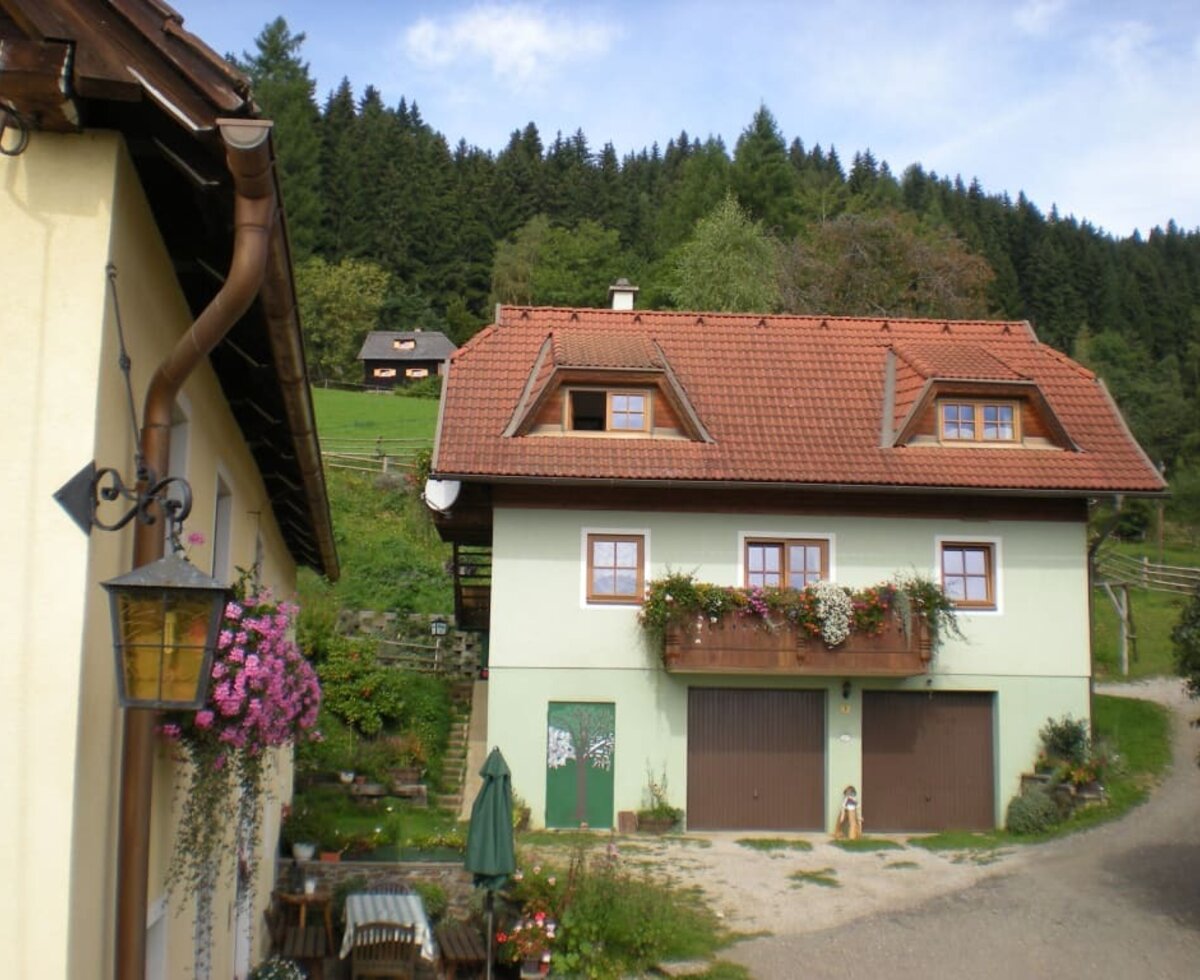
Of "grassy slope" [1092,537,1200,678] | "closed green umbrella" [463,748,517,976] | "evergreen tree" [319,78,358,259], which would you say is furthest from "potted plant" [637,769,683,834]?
"evergreen tree" [319,78,358,259]

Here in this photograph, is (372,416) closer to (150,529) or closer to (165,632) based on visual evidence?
(150,529)

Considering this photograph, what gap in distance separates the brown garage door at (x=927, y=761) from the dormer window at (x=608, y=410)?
5767 millimetres

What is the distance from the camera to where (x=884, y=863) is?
1836cm

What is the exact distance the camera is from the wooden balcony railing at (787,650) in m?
19.6

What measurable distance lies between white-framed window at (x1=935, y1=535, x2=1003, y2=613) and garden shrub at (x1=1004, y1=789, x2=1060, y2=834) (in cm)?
298

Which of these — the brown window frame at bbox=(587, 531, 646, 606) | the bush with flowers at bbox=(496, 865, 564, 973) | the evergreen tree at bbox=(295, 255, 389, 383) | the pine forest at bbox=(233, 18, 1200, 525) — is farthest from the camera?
the evergreen tree at bbox=(295, 255, 389, 383)

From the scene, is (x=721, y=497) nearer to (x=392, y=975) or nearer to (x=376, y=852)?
(x=376, y=852)

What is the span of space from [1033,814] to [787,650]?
4.64m

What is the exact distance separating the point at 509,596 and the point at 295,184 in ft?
209

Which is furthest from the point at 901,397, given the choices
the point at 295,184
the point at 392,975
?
the point at 295,184

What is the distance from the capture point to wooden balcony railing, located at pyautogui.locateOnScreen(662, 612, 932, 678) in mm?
19562

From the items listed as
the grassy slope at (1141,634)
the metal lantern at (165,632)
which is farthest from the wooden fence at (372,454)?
the metal lantern at (165,632)

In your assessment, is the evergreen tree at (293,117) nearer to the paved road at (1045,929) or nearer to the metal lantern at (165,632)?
the paved road at (1045,929)

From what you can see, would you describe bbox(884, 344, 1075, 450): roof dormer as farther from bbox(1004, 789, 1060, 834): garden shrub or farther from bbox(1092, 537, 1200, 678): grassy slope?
bbox(1004, 789, 1060, 834): garden shrub
